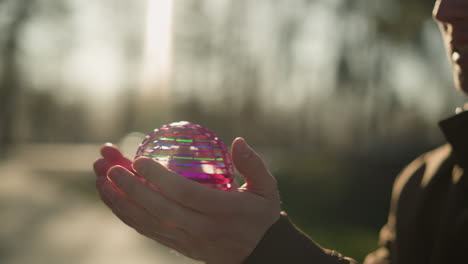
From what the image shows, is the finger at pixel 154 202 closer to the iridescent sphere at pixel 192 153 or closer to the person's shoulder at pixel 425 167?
the iridescent sphere at pixel 192 153

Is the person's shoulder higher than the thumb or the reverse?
the reverse

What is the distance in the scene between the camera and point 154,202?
185 cm

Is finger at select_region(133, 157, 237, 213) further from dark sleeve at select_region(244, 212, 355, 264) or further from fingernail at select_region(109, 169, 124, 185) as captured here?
dark sleeve at select_region(244, 212, 355, 264)

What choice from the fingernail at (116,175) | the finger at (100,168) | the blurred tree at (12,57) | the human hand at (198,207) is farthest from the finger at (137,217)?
the blurred tree at (12,57)

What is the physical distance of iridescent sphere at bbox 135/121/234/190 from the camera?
2.33 meters

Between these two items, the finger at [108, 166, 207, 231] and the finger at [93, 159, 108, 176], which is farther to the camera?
the finger at [93, 159, 108, 176]

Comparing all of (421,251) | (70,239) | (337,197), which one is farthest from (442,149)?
(337,197)

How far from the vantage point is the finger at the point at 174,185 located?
1.85 metres

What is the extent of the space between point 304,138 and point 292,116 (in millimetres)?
6126

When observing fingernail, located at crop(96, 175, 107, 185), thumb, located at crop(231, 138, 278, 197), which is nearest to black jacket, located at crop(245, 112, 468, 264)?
thumb, located at crop(231, 138, 278, 197)

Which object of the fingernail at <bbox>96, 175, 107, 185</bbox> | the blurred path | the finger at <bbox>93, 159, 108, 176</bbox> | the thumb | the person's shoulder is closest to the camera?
the thumb

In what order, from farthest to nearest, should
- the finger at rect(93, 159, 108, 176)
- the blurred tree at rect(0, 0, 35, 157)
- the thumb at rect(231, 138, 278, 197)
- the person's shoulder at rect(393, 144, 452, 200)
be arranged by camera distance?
1. the blurred tree at rect(0, 0, 35, 157)
2. the person's shoulder at rect(393, 144, 452, 200)
3. the finger at rect(93, 159, 108, 176)
4. the thumb at rect(231, 138, 278, 197)

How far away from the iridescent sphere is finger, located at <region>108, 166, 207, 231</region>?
0.40m

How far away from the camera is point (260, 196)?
81.3 inches
